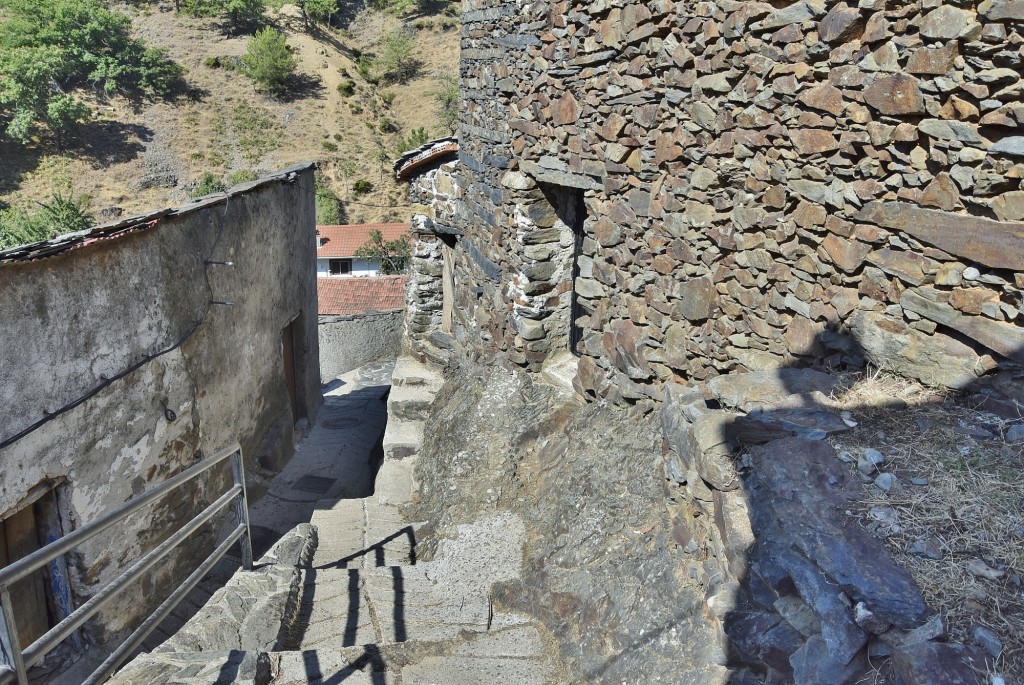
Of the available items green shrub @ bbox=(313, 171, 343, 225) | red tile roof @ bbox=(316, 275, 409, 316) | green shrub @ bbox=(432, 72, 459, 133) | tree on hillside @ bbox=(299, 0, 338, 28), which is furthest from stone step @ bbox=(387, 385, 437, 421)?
tree on hillside @ bbox=(299, 0, 338, 28)

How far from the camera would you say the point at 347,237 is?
2800 cm

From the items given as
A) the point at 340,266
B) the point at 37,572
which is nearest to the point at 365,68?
Result: the point at 340,266

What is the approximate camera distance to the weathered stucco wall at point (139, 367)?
4.24 metres

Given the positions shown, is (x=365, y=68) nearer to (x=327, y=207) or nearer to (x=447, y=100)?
(x=447, y=100)

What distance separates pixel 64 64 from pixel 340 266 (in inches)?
711

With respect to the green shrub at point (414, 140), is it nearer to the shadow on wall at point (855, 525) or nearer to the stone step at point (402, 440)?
the stone step at point (402, 440)

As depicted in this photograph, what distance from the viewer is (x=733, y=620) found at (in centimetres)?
277

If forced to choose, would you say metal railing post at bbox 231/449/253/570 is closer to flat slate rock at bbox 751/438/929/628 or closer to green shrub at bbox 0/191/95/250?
flat slate rock at bbox 751/438/929/628

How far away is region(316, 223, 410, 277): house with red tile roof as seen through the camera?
27172 mm

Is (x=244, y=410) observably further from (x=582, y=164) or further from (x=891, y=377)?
(x=891, y=377)

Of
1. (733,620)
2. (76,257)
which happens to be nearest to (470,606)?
(733,620)

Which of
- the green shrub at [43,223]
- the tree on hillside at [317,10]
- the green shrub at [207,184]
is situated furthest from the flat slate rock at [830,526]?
the tree on hillside at [317,10]

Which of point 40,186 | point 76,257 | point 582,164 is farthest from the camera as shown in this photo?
point 40,186

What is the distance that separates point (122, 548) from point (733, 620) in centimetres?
430
